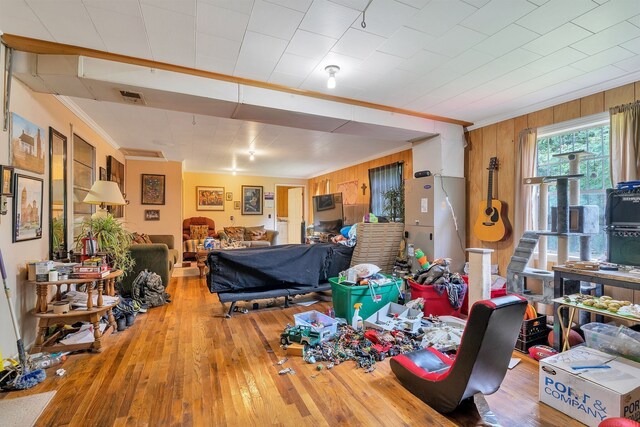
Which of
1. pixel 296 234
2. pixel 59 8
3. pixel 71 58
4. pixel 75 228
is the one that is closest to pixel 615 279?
pixel 59 8

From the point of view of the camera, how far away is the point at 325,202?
6.69 meters

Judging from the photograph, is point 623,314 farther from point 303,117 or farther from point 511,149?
point 303,117

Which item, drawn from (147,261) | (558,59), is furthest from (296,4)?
(147,261)

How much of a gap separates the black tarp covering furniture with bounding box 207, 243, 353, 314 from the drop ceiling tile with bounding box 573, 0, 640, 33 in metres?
3.20

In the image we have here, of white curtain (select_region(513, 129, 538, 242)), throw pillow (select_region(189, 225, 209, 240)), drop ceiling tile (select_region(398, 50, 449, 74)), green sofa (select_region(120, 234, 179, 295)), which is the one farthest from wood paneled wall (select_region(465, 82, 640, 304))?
throw pillow (select_region(189, 225, 209, 240))

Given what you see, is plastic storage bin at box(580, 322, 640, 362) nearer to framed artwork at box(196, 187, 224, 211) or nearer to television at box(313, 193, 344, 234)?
television at box(313, 193, 344, 234)

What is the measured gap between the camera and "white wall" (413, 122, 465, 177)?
422 cm

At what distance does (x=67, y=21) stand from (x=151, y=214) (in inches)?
205

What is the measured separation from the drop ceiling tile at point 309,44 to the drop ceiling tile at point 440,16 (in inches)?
24.4

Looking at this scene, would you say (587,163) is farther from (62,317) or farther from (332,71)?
(62,317)

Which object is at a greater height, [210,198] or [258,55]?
[258,55]

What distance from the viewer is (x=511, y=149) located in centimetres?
383

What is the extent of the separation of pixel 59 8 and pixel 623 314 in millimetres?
4135

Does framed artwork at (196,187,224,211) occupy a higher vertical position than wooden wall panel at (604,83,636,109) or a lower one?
lower
